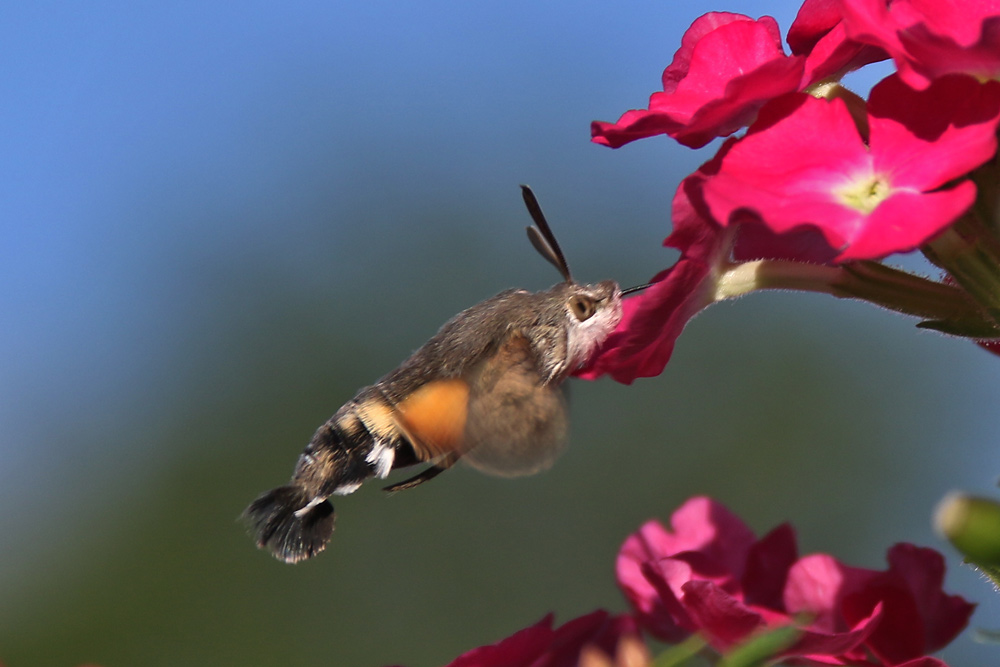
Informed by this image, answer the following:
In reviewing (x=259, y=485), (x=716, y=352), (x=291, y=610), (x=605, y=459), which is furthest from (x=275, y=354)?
(x=716, y=352)

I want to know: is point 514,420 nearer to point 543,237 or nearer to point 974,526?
point 543,237

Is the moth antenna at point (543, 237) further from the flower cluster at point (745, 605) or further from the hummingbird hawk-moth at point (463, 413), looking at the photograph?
the flower cluster at point (745, 605)

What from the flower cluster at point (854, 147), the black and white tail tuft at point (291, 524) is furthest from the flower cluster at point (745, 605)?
the black and white tail tuft at point (291, 524)

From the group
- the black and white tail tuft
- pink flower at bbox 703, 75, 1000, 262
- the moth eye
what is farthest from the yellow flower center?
the black and white tail tuft

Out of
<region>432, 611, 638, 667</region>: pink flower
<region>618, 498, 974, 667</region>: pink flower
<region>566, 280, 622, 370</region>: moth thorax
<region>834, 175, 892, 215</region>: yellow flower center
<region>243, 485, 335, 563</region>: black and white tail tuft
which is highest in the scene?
<region>834, 175, 892, 215</region>: yellow flower center

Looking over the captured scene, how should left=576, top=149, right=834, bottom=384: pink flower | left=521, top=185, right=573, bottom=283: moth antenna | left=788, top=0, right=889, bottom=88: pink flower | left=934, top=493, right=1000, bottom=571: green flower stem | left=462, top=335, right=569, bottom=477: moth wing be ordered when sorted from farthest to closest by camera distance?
1. left=521, top=185, right=573, bottom=283: moth antenna
2. left=462, top=335, right=569, bottom=477: moth wing
3. left=576, top=149, right=834, bottom=384: pink flower
4. left=788, top=0, right=889, bottom=88: pink flower
5. left=934, top=493, right=1000, bottom=571: green flower stem

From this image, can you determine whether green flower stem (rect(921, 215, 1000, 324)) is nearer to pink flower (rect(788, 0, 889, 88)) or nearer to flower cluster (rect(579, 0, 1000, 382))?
flower cluster (rect(579, 0, 1000, 382))
